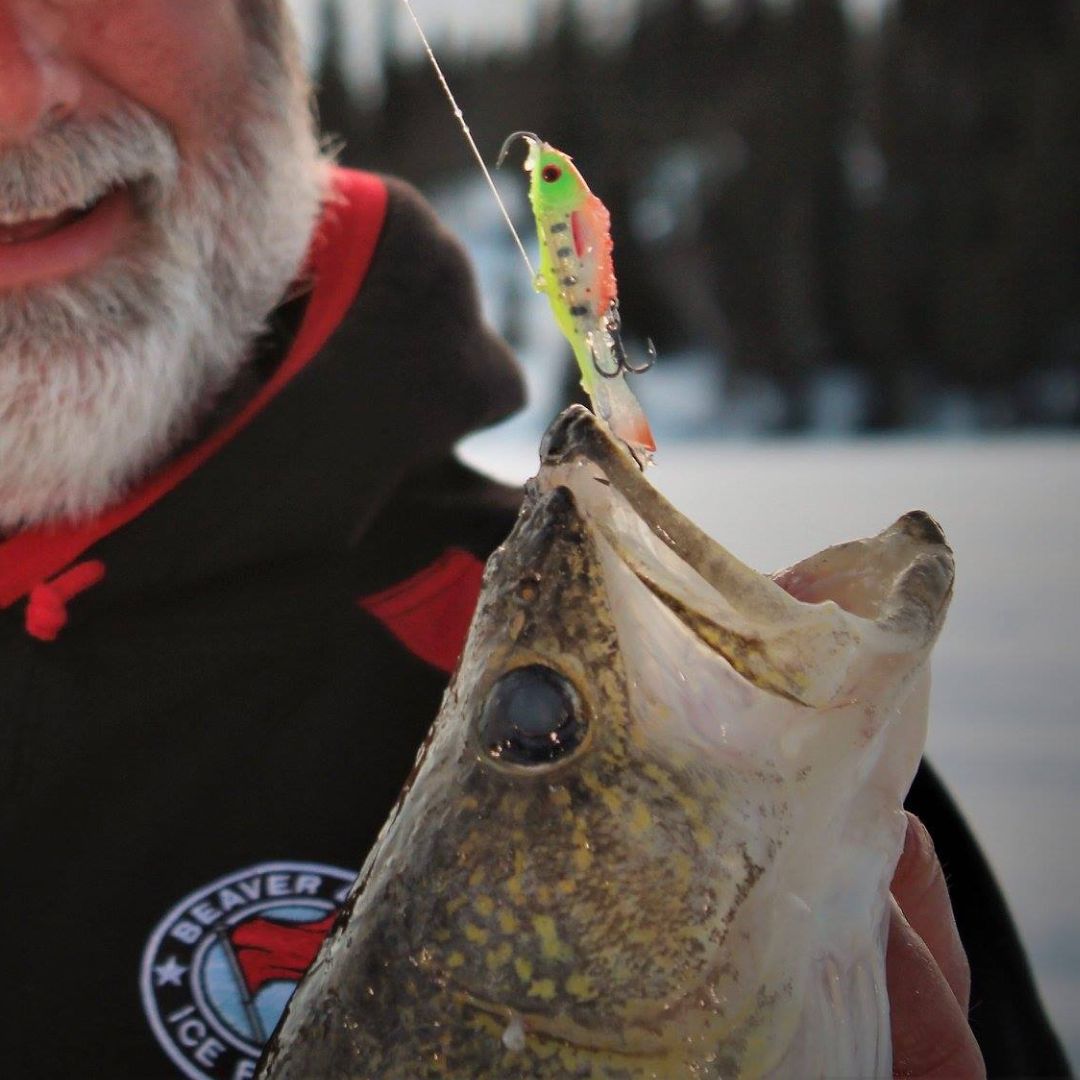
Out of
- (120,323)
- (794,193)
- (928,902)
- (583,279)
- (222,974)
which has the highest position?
(794,193)

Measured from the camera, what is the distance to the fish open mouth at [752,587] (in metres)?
0.99

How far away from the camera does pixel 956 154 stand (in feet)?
40.8

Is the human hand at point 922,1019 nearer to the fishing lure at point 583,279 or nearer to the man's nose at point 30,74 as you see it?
the fishing lure at point 583,279

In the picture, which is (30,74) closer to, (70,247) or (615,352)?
(70,247)

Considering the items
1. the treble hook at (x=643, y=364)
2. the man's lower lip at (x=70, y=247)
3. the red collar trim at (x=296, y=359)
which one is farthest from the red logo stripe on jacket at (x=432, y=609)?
the treble hook at (x=643, y=364)

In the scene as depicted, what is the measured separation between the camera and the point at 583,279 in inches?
45.3

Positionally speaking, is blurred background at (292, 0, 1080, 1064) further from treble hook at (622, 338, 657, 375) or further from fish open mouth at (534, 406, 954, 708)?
fish open mouth at (534, 406, 954, 708)

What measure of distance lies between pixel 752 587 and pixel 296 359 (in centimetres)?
120

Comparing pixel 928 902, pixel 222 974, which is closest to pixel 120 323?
pixel 222 974

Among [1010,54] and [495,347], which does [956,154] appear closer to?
[1010,54]

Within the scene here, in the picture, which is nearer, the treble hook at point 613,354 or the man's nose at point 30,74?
the treble hook at point 613,354

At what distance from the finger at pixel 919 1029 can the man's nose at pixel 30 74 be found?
1.45 meters

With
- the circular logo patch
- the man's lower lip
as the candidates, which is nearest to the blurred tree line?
the man's lower lip

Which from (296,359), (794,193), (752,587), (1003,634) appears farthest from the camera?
(794,193)
